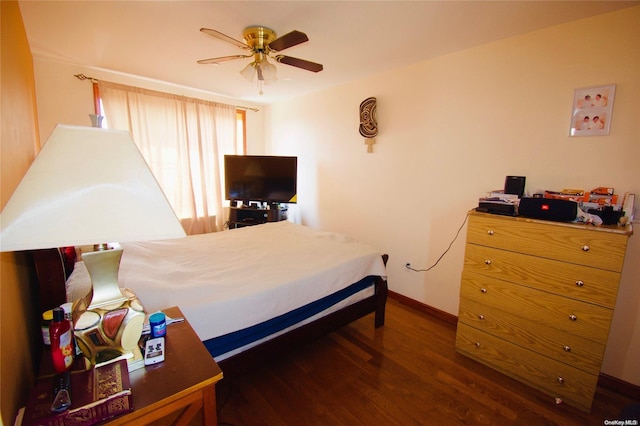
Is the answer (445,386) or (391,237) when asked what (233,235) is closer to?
(391,237)

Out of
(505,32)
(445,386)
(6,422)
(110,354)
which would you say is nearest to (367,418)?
(445,386)

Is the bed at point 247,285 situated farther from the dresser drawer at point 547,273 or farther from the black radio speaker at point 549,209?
the black radio speaker at point 549,209

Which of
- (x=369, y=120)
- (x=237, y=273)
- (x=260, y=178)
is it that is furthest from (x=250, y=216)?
(x=237, y=273)

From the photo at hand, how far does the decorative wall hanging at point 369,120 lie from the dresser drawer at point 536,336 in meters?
1.94

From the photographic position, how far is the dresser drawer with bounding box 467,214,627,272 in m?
1.49

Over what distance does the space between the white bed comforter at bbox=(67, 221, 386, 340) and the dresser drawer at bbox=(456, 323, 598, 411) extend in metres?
0.84

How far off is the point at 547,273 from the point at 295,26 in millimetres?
2440

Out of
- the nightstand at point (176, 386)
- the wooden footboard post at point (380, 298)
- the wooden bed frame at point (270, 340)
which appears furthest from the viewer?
the wooden footboard post at point (380, 298)

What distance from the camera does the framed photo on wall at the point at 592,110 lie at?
177 centimetres

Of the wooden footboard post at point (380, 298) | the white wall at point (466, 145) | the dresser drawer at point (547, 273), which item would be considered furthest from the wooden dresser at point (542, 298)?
the wooden footboard post at point (380, 298)

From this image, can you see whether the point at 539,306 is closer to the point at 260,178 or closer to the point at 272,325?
the point at 272,325

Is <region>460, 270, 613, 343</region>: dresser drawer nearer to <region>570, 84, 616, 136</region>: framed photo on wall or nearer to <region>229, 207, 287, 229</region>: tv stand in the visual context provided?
<region>570, 84, 616, 136</region>: framed photo on wall

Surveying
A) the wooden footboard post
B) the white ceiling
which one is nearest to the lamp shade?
the white ceiling

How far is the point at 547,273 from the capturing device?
5.56ft
